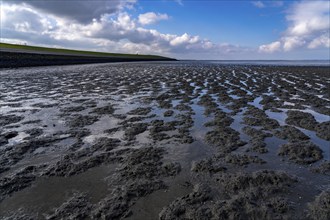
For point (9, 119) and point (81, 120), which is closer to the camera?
point (9, 119)

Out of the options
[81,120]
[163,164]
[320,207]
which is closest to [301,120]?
[320,207]

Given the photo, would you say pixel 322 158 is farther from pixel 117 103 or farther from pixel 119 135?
pixel 117 103

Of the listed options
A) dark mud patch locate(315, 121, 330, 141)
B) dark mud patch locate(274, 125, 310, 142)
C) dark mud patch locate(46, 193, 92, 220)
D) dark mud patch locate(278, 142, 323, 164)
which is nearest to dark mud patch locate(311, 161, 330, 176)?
dark mud patch locate(278, 142, 323, 164)

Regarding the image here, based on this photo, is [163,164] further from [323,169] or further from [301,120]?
[301,120]

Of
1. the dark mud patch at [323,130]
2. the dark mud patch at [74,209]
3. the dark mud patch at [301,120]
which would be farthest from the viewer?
the dark mud patch at [301,120]

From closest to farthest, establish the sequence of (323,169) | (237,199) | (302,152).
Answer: (237,199)
(323,169)
(302,152)

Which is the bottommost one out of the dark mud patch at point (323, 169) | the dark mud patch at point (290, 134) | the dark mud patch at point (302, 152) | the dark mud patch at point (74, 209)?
the dark mud patch at point (74, 209)

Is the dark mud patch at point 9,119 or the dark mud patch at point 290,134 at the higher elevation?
the dark mud patch at point 9,119

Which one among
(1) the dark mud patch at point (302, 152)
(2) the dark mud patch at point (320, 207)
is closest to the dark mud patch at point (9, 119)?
(1) the dark mud patch at point (302, 152)

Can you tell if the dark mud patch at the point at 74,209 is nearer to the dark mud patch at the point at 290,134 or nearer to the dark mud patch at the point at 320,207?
the dark mud patch at the point at 320,207

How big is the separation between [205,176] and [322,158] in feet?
14.4

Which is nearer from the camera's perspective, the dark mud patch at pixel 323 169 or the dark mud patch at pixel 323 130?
the dark mud patch at pixel 323 169

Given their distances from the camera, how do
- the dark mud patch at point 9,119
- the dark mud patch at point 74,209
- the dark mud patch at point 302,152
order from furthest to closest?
the dark mud patch at point 9,119
the dark mud patch at point 302,152
the dark mud patch at point 74,209

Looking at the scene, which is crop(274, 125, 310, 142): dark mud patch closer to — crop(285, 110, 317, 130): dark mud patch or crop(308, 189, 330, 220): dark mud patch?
crop(285, 110, 317, 130): dark mud patch
